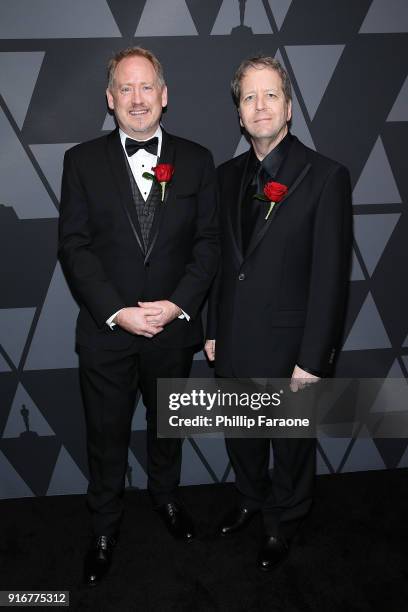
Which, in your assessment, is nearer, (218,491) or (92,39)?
(92,39)

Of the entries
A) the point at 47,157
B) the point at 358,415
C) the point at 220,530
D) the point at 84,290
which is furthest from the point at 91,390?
the point at 358,415

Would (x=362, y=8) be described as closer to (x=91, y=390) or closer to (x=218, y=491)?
(x=91, y=390)

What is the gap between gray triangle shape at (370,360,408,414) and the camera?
289cm

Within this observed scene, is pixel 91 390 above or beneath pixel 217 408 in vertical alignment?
above

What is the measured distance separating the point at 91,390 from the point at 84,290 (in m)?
0.43

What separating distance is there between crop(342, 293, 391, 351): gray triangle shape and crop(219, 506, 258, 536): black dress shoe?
3.08 feet

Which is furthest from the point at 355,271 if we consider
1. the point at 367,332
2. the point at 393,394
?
the point at 393,394

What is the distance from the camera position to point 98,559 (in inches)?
89.0

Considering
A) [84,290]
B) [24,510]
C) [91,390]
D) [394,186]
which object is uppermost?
[394,186]

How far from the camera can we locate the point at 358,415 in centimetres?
295

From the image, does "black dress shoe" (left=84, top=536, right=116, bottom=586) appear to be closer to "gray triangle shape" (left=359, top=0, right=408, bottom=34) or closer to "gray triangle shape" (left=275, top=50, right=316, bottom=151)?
"gray triangle shape" (left=275, top=50, right=316, bottom=151)

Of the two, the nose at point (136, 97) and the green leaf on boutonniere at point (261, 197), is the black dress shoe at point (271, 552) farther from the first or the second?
the nose at point (136, 97)

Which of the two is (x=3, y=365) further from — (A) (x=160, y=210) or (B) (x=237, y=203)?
(B) (x=237, y=203)

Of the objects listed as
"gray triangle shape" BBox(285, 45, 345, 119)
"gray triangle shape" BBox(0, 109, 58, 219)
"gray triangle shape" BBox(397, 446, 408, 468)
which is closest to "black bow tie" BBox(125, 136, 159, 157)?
"gray triangle shape" BBox(0, 109, 58, 219)
